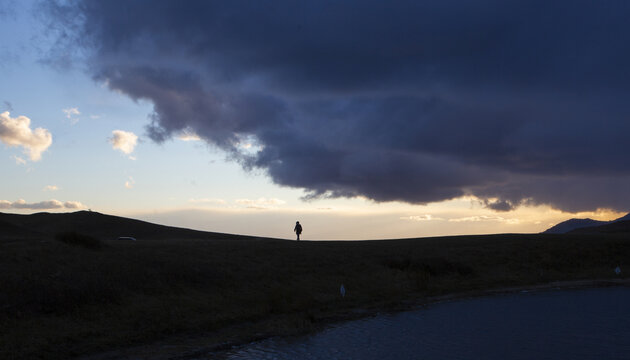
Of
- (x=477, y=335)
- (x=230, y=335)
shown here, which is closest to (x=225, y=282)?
(x=230, y=335)

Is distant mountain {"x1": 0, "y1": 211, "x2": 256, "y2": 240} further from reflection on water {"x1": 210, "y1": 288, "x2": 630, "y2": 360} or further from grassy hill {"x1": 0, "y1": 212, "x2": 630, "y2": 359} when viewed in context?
reflection on water {"x1": 210, "y1": 288, "x2": 630, "y2": 360}

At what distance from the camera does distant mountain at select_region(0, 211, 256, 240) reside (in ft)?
263

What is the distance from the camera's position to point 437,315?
33.1m

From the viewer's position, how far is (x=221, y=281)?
3819cm

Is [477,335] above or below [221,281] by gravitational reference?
below

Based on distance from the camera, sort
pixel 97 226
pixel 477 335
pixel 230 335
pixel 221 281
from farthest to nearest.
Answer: pixel 97 226
pixel 221 281
pixel 477 335
pixel 230 335

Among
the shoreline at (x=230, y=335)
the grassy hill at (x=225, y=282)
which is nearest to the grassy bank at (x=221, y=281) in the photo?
the grassy hill at (x=225, y=282)

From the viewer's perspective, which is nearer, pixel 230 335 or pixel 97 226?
pixel 230 335

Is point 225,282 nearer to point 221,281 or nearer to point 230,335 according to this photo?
point 221,281

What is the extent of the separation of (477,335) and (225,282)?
18343 mm

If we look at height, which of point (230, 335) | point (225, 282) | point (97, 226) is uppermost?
point (97, 226)

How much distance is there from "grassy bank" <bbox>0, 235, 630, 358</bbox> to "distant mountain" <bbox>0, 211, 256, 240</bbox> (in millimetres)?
30877

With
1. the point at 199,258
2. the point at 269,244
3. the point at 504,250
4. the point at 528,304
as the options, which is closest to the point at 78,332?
the point at 199,258

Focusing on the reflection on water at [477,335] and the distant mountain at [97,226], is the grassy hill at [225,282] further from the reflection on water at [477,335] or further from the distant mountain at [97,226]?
the distant mountain at [97,226]
